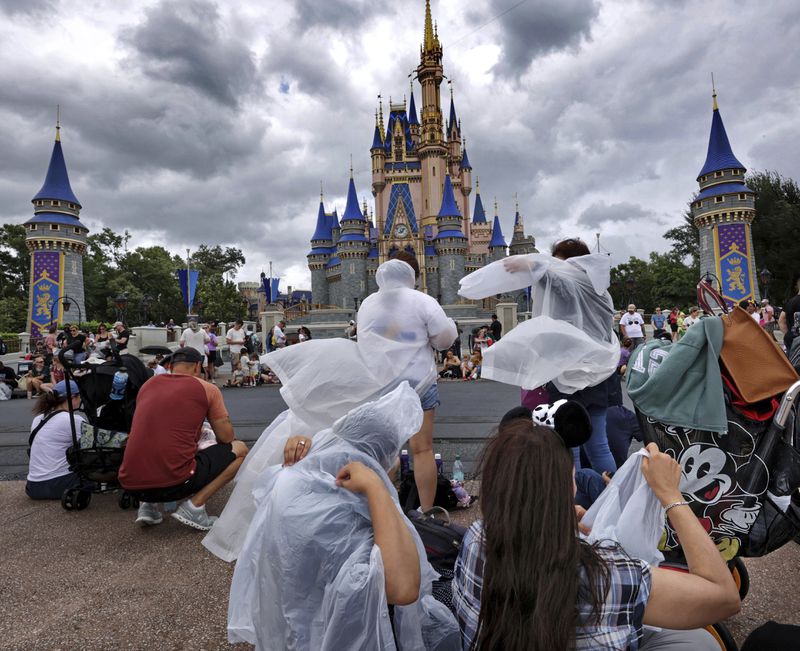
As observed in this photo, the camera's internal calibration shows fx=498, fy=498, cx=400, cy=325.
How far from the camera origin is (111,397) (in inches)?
149

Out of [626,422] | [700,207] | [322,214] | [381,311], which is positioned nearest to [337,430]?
[381,311]

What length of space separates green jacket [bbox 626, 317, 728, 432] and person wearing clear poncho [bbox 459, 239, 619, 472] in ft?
2.73

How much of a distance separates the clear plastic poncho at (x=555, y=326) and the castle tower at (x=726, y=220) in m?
27.7

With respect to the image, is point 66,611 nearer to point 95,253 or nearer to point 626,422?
point 626,422

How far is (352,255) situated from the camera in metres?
43.9

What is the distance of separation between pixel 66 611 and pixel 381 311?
2.24 meters

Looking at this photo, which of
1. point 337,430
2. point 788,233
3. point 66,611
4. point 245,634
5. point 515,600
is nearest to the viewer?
point 515,600

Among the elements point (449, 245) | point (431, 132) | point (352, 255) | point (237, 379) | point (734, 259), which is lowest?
point (237, 379)

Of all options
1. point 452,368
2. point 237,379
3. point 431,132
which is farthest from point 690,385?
point 431,132

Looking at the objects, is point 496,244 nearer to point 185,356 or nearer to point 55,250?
point 55,250

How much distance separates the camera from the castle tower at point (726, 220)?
87.0 feet

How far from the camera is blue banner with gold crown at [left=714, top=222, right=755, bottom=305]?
26250 mm

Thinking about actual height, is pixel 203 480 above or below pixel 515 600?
below

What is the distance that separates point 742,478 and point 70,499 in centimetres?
440
